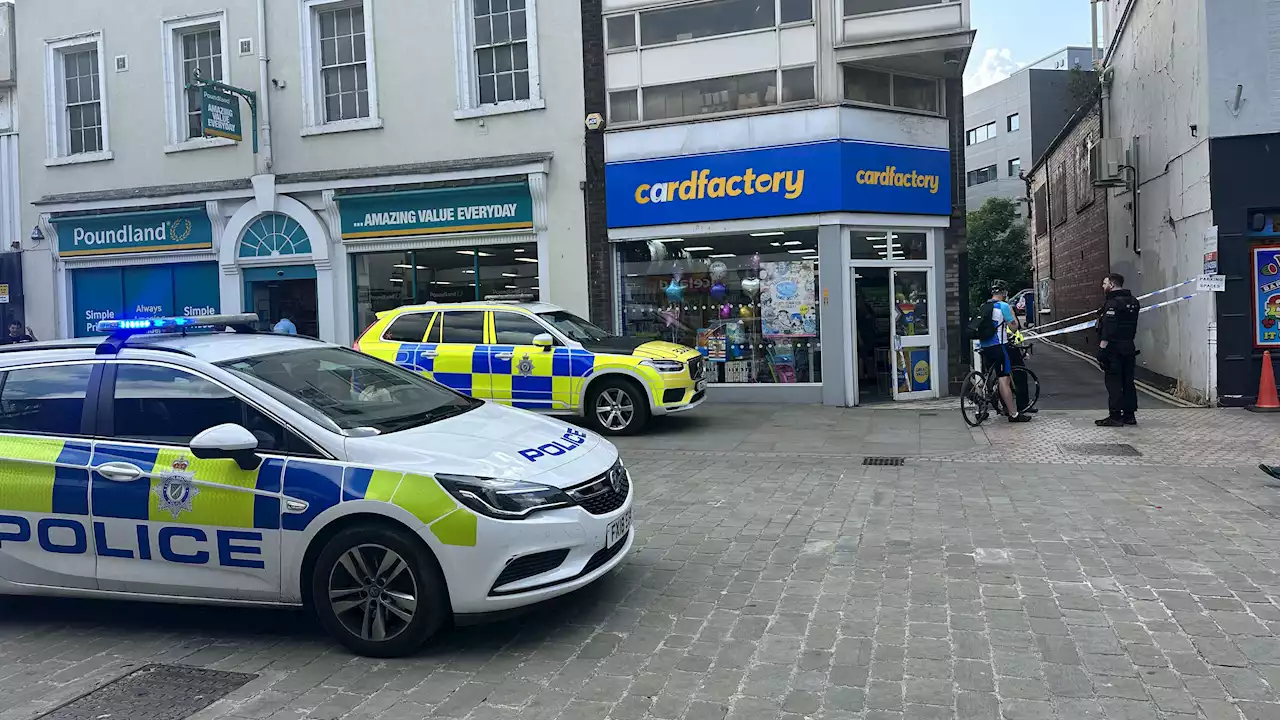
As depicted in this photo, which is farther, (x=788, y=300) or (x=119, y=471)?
(x=788, y=300)

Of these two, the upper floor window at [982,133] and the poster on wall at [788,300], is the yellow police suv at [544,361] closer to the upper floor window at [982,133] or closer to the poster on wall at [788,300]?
the poster on wall at [788,300]

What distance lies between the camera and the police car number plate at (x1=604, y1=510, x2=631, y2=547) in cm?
482

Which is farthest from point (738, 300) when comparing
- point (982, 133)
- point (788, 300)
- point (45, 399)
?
point (982, 133)

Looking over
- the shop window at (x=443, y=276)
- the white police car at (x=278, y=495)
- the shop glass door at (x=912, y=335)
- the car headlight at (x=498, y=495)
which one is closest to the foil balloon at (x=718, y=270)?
the shop glass door at (x=912, y=335)

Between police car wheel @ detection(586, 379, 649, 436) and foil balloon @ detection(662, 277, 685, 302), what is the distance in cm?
384

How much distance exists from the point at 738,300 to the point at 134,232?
38.5ft

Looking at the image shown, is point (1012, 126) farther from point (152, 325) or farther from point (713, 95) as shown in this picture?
point (152, 325)

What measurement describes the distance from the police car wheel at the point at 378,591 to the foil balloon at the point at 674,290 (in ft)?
37.2

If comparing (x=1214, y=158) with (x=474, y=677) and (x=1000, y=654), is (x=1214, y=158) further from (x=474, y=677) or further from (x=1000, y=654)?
(x=474, y=677)

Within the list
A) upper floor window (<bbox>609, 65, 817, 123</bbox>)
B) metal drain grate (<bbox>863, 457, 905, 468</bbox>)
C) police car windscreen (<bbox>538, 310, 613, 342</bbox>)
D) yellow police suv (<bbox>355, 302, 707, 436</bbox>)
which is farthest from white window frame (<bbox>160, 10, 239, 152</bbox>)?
metal drain grate (<bbox>863, 457, 905, 468</bbox>)

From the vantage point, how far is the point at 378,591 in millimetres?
4453

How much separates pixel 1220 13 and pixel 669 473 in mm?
9492

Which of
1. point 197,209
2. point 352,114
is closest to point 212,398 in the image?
point 352,114

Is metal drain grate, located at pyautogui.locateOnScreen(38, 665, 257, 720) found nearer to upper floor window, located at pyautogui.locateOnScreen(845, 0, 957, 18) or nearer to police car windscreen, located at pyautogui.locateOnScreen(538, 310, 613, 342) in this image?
police car windscreen, located at pyautogui.locateOnScreen(538, 310, 613, 342)
